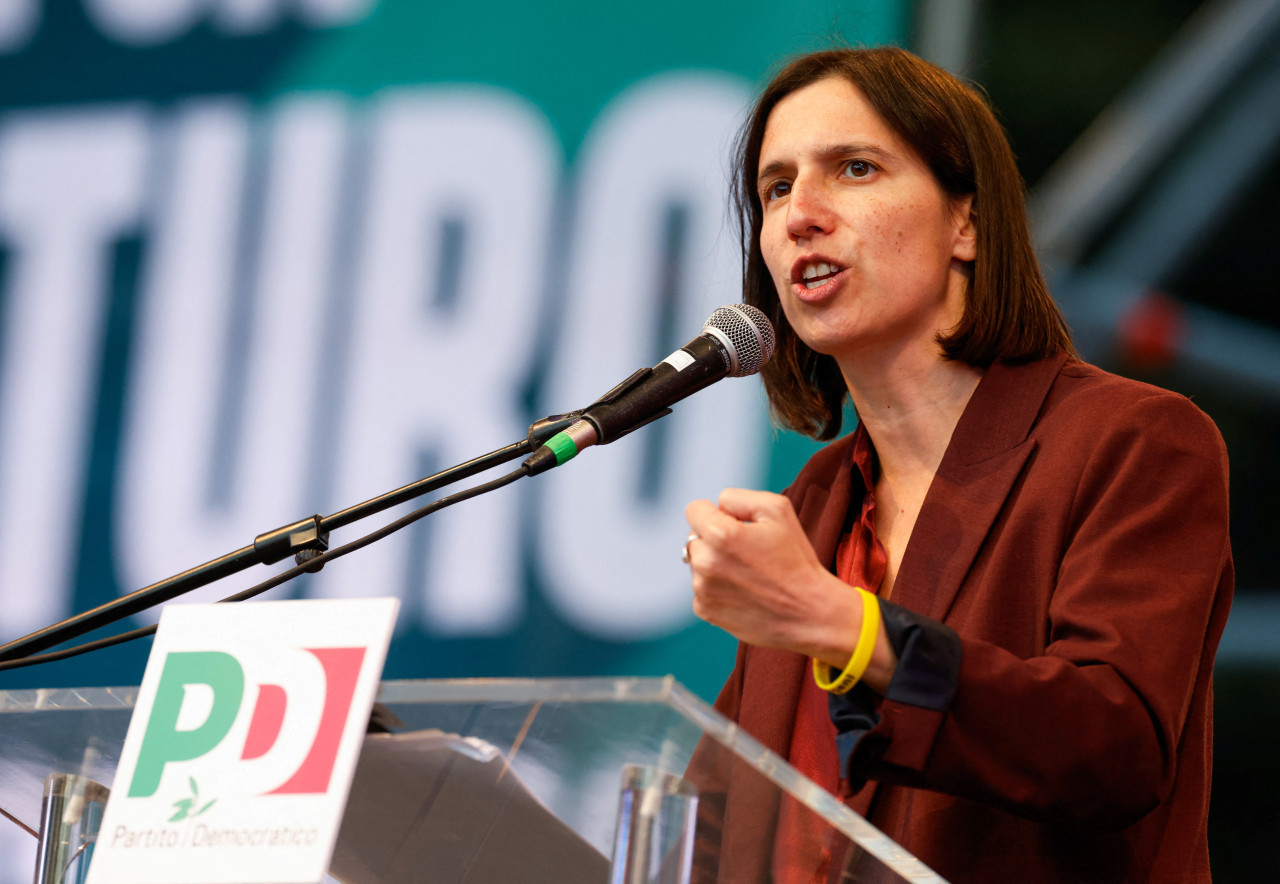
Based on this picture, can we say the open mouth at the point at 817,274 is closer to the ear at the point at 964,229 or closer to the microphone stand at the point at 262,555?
the ear at the point at 964,229

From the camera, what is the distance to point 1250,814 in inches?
106

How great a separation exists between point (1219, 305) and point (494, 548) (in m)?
1.75

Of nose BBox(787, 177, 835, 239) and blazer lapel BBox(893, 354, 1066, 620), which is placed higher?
nose BBox(787, 177, 835, 239)

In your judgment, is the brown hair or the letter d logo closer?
the letter d logo

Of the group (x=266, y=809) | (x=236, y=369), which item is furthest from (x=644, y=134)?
(x=266, y=809)

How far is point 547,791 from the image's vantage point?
1136 millimetres

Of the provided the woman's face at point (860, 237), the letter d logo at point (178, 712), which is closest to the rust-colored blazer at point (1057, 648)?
the woman's face at point (860, 237)

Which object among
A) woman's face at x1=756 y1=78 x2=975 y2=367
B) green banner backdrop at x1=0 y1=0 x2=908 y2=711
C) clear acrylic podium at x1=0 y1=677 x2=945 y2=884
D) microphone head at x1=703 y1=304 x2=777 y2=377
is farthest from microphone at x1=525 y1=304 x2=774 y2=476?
green banner backdrop at x1=0 y1=0 x2=908 y2=711

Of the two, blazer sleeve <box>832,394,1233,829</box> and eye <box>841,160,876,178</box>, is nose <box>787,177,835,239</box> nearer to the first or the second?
eye <box>841,160,876,178</box>

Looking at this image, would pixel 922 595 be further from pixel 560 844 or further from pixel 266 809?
pixel 266 809

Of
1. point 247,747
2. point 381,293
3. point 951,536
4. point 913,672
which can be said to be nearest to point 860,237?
point 951,536

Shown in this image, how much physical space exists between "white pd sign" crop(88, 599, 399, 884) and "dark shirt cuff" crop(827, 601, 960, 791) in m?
0.45

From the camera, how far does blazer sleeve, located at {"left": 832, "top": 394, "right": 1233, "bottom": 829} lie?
1.17 m

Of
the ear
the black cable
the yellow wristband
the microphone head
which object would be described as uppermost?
the ear
